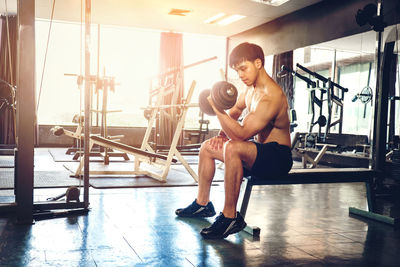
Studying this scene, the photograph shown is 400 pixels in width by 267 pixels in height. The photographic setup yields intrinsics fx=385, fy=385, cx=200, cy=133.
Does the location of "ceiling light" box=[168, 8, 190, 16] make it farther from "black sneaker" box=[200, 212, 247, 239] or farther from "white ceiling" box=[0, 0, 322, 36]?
"black sneaker" box=[200, 212, 247, 239]

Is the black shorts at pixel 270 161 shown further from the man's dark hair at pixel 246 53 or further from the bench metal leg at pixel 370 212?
the bench metal leg at pixel 370 212

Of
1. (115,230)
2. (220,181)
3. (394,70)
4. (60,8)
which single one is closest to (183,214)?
(115,230)

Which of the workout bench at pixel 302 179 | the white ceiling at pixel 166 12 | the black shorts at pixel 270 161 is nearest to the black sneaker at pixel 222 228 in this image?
the workout bench at pixel 302 179

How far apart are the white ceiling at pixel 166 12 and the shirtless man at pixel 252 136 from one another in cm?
420

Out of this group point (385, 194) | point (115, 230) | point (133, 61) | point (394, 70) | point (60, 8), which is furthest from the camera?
point (133, 61)

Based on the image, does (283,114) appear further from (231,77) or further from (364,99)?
(231,77)

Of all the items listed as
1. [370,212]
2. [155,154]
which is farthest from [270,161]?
[155,154]

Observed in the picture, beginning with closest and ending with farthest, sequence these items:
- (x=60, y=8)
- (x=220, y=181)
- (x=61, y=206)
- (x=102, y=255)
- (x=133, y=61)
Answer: (x=102, y=255)
(x=61, y=206)
(x=220, y=181)
(x=60, y=8)
(x=133, y=61)

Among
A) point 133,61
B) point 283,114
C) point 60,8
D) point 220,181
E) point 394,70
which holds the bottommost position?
point 220,181

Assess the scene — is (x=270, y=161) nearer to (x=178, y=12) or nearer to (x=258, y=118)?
(x=258, y=118)

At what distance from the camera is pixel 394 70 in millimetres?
4500

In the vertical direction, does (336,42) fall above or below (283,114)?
above

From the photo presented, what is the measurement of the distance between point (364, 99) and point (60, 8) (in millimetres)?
5270

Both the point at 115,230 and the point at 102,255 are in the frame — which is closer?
the point at 102,255
